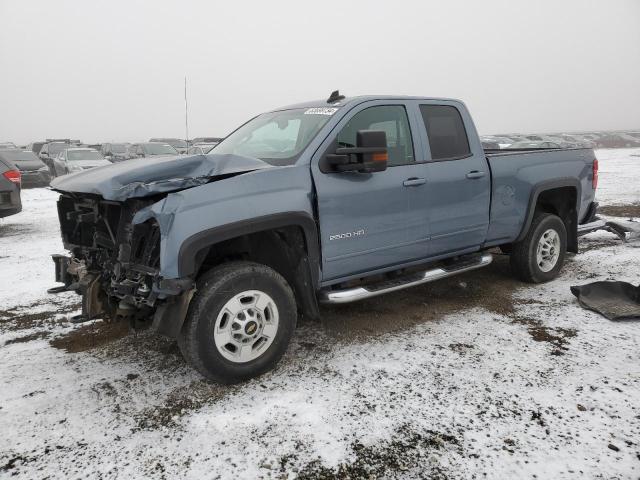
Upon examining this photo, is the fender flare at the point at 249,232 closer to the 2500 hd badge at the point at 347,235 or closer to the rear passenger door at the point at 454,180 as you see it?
the 2500 hd badge at the point at 347,235

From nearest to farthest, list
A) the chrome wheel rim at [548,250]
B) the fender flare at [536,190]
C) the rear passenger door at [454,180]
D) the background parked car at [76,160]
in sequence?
the rear passenger door at [454,180]
the fender flare at [536,190]
the chrome wheel rim at [548,250]
the background parked car at [76,160]

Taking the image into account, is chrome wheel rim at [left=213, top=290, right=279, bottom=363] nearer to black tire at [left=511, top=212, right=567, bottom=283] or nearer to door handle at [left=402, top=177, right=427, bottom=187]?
door handle at [left=402, top=177, right=427, bottom=187]

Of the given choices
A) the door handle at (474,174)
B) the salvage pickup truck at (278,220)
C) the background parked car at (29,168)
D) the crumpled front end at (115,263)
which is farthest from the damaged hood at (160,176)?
the background parked car at (29,168)

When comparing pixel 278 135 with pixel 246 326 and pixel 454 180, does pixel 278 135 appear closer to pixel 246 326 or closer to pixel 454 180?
pixel 454 180

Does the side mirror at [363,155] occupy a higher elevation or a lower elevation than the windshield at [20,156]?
lower

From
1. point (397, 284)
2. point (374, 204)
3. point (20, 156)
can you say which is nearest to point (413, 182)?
point (374, 204)

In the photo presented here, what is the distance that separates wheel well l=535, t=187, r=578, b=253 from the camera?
5479 mm

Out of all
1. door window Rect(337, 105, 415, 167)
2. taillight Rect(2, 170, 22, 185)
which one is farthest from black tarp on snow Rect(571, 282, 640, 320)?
taillight Rect(2, 170, 22, 185)

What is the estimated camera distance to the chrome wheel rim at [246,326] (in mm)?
3154

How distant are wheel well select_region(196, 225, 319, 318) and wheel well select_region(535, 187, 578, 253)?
10.7 ft

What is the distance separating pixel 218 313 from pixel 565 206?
4.46m

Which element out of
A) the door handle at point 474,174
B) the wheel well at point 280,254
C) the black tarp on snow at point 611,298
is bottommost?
the black tarp on snow at point 611,298

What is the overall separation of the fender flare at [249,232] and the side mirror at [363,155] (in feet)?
1.56

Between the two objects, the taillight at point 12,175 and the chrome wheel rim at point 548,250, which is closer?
the chrome wheel rim at point 548,250
